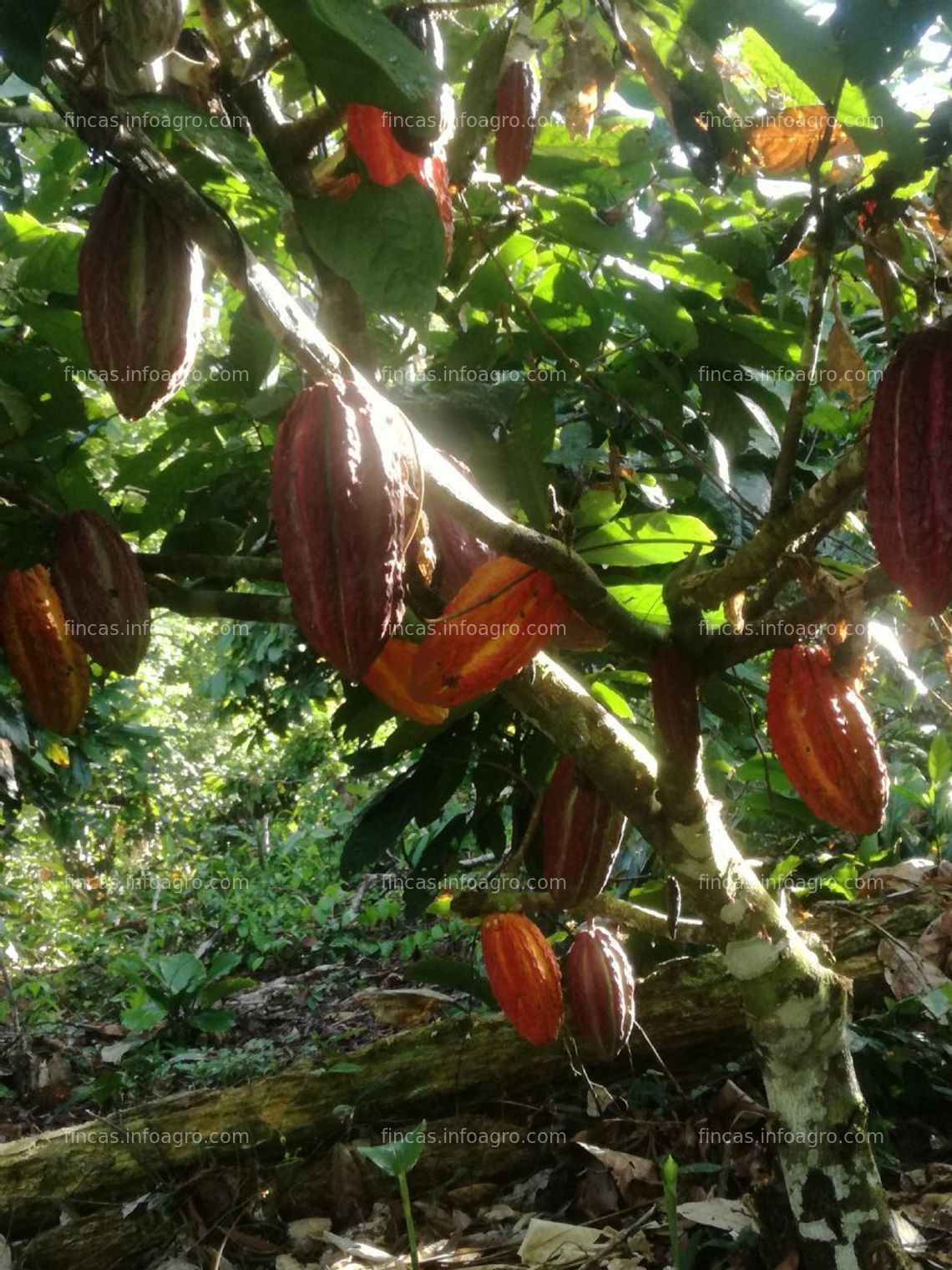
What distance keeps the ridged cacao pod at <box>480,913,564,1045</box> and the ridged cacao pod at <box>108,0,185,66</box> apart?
1225 mm

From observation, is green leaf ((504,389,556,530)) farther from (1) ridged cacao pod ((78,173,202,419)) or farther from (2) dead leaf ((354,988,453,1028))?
(2) dead leaf ((354,988,453,1028))

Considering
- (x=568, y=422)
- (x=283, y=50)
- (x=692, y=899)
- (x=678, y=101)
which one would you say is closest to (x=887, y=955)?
(x=692, y=899)

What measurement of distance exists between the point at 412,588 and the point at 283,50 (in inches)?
19.7

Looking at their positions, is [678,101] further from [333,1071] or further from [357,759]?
[333,1071]

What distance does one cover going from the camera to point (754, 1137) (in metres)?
2.00

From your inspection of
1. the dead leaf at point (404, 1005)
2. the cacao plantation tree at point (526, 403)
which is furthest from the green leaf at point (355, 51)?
the dead leaf at point (404, 1005)

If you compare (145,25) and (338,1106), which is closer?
(145,25)

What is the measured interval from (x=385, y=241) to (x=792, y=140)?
35 cm

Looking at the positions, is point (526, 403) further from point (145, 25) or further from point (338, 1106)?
point (338, 1106)

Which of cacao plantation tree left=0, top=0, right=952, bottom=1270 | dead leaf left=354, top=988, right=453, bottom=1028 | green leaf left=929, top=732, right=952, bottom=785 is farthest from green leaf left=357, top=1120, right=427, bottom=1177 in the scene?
green leaf left=929, top=732, right=952, bottom=785

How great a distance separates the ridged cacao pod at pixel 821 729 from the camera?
1139mm

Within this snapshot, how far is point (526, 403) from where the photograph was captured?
1461 millimetres

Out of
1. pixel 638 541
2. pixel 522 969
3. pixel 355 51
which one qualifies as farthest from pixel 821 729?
pixel 355 51

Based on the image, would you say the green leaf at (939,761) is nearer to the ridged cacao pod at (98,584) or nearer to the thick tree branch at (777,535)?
the thick tree branch at (777,535)
